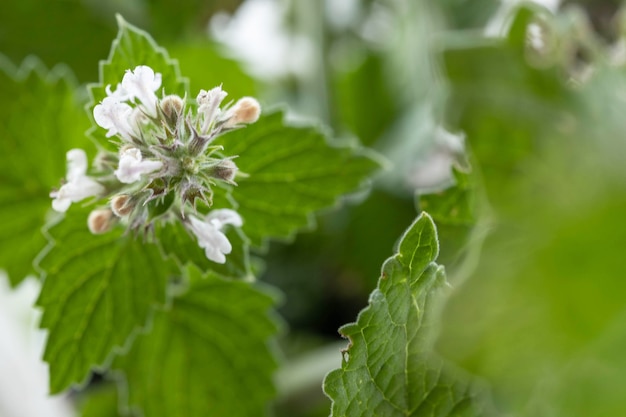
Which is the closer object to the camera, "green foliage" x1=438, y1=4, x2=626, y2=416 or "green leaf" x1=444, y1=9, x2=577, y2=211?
"green foliage" x1=438, y1=4, x2=626, y2=416

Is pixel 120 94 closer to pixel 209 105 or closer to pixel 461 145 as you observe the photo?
pixel 209 105

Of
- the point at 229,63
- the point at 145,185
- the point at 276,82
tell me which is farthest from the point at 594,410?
the point at 276,82

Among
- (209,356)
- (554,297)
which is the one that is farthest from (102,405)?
(554,297)

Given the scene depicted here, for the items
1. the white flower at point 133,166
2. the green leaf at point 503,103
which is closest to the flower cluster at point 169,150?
the white flower at point 133,166

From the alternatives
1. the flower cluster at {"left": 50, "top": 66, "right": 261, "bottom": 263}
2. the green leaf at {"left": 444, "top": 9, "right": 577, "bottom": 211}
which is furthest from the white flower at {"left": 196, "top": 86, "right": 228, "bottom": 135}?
the green leaf at {"left": 444, "top": 9, "right": 577, "bottom": 211}

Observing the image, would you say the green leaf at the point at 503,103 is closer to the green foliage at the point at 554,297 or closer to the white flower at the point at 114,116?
the green foliage at the point at 554,297

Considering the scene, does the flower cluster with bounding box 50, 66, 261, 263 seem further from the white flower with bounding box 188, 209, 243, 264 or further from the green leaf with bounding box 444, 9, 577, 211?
the green leaf with bounding box 444, 9, 577, 211

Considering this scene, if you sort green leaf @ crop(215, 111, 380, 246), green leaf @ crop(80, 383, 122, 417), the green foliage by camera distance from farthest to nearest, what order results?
green leaf @ crop(80, 383, 122, 417), green leaf @ crop(215, 111, 380, 246), the green foliage
